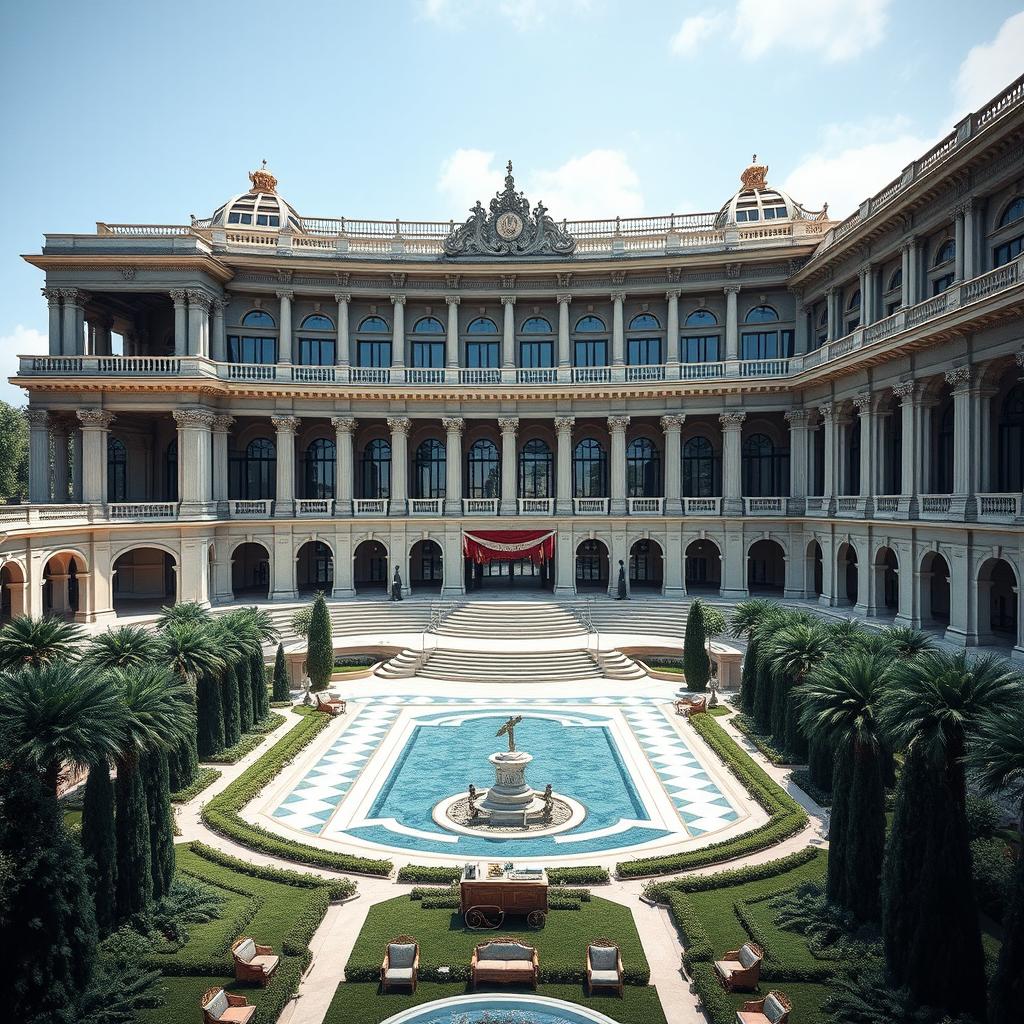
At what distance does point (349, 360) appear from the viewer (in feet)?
157

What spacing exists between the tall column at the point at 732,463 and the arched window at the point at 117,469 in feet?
122

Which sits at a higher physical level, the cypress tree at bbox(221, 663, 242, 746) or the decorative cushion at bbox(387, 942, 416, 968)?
the cypress tree at bbox(221, 663, 242, 746)

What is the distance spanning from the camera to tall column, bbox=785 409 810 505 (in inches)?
1794

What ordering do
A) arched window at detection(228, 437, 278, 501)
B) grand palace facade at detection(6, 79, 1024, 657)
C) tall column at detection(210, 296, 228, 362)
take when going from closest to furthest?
1. grand palace facade at detection(6, 79, 1024, 657)
2. tall column at detection(210, 296, 228, 362)
3. arched window at detection(228, 437, 278, 501)

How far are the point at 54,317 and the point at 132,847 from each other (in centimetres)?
3676

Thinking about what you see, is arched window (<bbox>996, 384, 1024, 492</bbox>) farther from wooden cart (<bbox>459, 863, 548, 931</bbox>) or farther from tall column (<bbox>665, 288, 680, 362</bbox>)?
wooden cart (<bbox>459, 863, 548, 931</bbox>)

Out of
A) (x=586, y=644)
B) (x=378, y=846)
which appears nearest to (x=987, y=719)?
(x=378, y=846)

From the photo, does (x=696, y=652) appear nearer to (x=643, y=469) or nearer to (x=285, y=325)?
(x=643, y=469)

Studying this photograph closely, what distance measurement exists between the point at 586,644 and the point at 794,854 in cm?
2107

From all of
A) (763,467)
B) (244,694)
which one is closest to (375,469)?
(763,467)

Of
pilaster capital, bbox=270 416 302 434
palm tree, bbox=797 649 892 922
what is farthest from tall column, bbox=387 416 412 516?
palm tree, bbox=797 649 892 922

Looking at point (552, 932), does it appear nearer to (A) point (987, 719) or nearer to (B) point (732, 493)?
(A) point (987, 719)

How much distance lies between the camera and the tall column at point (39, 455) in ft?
138

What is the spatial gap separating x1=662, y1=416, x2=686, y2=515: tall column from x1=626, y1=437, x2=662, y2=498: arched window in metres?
4.23
